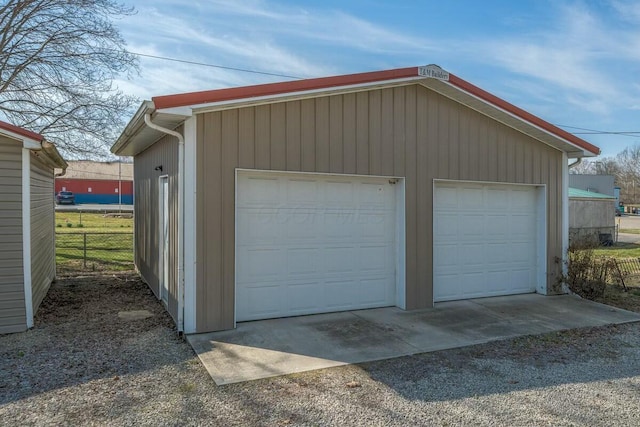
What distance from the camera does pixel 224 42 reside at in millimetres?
11312

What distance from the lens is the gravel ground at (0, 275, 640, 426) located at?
10.9 ft

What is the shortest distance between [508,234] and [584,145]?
2091 mm

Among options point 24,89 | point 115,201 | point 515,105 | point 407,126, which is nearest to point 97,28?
point 24,89

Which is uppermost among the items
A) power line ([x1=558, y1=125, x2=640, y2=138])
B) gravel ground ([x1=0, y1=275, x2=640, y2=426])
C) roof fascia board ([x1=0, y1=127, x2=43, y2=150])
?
power line ([x1=558, y1=125, x2=640, y2=138])

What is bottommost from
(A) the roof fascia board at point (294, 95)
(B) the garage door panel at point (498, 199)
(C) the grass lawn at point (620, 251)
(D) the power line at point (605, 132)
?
(C) the grass lawn at point (620, 251)

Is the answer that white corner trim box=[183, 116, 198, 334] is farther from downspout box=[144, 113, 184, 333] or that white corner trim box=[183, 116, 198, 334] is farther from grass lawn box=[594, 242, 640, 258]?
grass lawn box=[594, 242, 640, 258]

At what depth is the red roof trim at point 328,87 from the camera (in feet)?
16.2

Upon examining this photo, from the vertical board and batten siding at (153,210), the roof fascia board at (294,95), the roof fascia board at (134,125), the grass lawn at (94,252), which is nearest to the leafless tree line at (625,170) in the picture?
the grass lawn at (94,252)

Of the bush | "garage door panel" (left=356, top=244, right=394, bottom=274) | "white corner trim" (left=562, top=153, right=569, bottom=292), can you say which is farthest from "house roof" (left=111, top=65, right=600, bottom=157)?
"garage door panel" (left=356, top=244, right=394, bottom=274)

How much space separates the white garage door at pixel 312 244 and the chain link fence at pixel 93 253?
19.8 feet

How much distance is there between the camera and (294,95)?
5695 mm

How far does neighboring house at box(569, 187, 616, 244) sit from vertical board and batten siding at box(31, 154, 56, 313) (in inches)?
685

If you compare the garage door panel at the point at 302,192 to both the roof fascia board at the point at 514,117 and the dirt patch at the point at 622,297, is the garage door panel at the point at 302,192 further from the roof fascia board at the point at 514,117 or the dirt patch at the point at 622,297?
the dirt patch at the point at 622,297

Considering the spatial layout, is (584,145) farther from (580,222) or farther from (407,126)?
(580,222)
